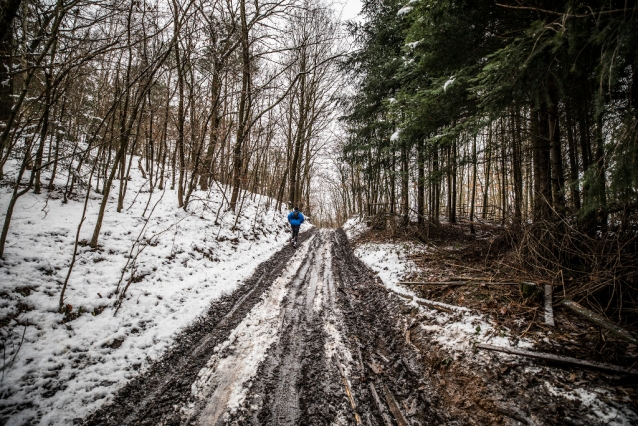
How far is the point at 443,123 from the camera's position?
19.6 ft

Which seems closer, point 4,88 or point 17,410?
point 17,410

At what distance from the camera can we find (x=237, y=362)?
3.32 meters

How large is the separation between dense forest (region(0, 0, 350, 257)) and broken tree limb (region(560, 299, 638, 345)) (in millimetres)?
6902

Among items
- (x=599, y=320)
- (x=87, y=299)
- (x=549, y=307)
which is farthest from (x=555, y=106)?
(x=87, y=299)

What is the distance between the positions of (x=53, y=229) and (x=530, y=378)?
908 cm

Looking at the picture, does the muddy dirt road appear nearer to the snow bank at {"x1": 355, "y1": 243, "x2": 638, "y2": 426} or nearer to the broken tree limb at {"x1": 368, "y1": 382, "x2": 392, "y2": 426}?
the broken tree limb at {"x1": 368, "y1": 382, "x2": 392, "y2": 426}

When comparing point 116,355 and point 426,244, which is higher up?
point 426,244

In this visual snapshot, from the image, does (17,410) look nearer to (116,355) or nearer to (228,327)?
(116,355)

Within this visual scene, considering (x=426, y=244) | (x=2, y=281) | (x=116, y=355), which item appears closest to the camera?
(x=116, y=355)

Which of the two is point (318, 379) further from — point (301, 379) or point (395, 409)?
point (395, 409)

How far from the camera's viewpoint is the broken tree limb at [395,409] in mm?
2473

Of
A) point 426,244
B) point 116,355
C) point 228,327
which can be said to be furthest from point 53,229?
point 426,244

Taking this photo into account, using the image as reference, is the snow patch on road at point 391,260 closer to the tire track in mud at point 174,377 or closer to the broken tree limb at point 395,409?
the broken tree limb at point 395,409

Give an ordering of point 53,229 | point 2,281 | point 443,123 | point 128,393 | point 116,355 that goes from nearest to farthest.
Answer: point 128,393, point 116,355, point 2,281, point 53,229, point 443,123
